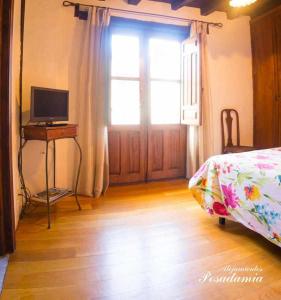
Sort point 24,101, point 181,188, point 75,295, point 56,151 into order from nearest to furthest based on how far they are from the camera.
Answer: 1. point 75,295
2. point 24,101
3. point 56,151
4. point 181,188

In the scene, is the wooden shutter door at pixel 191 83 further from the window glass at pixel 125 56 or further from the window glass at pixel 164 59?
the window glass at pixel 125 56

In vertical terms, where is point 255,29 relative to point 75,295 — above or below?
above

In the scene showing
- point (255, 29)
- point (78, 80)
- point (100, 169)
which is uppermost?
point (255, 29)

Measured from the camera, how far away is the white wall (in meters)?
2.79

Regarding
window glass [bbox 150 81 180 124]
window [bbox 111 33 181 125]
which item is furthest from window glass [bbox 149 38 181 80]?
window glass [bbox 150 81 180 124]

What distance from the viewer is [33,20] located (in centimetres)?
276

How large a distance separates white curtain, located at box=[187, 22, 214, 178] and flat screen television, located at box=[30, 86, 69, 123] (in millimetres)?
2006

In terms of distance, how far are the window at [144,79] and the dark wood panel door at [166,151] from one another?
0.49 feet

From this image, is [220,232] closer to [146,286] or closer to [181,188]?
[146,286]

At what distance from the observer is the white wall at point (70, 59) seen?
9.16 feet

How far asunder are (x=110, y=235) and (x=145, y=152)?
1882mm

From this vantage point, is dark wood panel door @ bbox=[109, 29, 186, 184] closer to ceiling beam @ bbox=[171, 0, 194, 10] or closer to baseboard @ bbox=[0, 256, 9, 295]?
ceiling beam @ bbox=[171, 0, 194, 10]

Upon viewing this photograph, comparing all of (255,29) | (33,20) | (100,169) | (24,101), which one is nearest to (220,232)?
(100,169)

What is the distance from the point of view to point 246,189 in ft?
6.14
